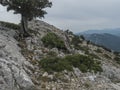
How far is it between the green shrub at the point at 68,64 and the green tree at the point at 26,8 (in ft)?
26.5

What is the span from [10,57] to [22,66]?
1.38m

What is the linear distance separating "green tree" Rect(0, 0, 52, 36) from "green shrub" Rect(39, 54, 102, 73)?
8.07m

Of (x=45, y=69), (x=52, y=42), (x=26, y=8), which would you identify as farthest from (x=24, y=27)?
(x=45, y=69)

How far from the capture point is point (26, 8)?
3441cm

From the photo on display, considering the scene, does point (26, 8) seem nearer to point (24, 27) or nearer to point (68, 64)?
point (24, 27)

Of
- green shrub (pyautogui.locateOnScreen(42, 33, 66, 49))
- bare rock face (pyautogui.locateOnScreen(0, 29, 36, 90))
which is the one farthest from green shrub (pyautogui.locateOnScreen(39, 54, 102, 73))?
green shrub (pyautogui.locateOnScreen(42, 33, 66, 49))

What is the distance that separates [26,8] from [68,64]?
9.70m

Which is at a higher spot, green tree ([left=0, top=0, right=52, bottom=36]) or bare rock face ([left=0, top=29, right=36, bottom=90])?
green tree ([left=0, top=0, right=52, bottom=36])

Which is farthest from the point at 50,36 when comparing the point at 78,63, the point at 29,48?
the point at 78,63

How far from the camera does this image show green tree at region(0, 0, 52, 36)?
34037mm

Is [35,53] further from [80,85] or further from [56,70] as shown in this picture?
[80,85]

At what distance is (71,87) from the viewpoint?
77.7ft

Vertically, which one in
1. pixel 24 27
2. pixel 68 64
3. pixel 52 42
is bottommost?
pixel 52 42

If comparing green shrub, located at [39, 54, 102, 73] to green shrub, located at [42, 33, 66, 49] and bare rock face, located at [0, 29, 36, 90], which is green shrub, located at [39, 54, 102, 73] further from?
green shrub, located at [42, 33, 66, 49]
